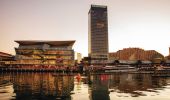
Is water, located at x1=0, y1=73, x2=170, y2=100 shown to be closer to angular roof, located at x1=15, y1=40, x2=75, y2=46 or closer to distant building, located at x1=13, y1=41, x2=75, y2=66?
distant building, located at x1=13, y1=41, x2=75, y2=66

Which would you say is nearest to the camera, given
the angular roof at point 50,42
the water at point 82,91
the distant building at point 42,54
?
the water at point 82,91

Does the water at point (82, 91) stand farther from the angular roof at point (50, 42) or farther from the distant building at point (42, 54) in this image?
the angular roof at point (50, 42)

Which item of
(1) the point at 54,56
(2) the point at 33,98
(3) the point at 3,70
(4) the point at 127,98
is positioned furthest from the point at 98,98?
(1) the point at 54,56

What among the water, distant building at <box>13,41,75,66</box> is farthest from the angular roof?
the water

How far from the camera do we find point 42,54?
184875mm

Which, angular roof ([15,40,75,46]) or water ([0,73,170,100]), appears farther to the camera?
angular roof ([15,40,75,46])

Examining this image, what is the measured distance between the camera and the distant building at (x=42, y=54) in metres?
182

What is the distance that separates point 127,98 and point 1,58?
16288 centimetres

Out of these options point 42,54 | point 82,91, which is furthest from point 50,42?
point 82,91

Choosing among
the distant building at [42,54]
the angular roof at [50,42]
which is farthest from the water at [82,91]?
the angular roof at [50,42]

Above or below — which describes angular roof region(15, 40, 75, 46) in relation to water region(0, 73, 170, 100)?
above

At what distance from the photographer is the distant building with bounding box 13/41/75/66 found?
181875 millimetres

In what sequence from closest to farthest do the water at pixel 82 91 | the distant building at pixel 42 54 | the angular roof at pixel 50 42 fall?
the water at pixel 82 91, the distant building at pixel 42 54, the angular roof at pixel 50 42

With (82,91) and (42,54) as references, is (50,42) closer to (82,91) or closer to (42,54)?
(42,54)
